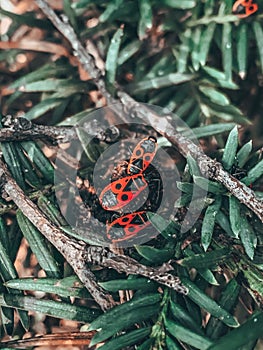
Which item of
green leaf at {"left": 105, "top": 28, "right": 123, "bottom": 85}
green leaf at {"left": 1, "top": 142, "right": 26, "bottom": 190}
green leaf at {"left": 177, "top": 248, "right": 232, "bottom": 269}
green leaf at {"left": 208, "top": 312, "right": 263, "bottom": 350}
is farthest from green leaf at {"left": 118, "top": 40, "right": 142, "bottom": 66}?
green leaf at {"left": 208, "top": 312, "right": 263, "bottom": 350}

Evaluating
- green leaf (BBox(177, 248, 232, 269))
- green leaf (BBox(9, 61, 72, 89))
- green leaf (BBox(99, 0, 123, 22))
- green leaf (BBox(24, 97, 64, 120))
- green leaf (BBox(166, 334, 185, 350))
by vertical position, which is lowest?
green leaf (BBox(166, 334, 185, 350))

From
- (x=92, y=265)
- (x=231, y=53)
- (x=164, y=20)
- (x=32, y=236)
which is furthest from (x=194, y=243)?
(x=164, y=20)

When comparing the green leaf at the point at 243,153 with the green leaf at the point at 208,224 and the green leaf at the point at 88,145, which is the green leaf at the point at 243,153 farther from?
the green leaf at the point at 88,145

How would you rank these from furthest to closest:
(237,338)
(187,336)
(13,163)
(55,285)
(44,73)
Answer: (44,73) → (13,163) → (55,285) → (187,336) → (237,338)

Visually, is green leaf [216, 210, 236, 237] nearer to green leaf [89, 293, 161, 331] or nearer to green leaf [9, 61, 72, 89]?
green leaf [89, 293, 161, 331]

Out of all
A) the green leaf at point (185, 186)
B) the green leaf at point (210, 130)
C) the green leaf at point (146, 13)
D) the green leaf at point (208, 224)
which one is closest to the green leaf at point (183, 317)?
the green leaf at point (208, 224)

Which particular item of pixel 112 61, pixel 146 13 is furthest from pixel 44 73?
pixel 146 13

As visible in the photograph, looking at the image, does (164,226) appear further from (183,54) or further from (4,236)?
(183,54)
